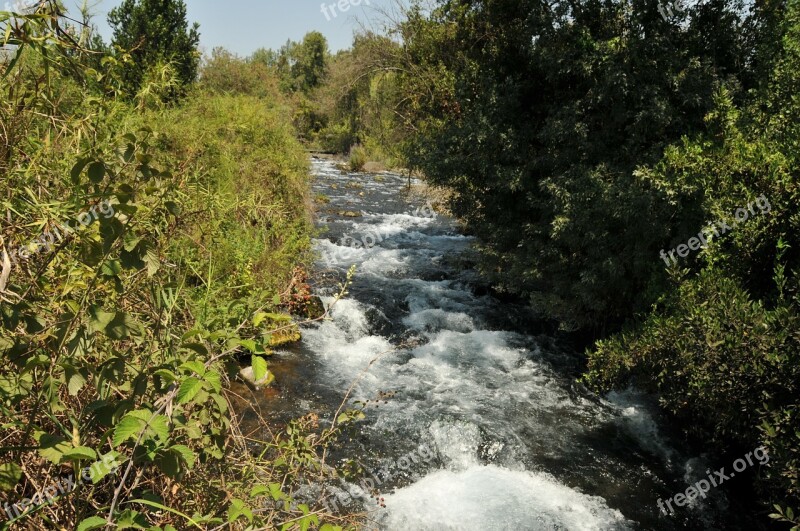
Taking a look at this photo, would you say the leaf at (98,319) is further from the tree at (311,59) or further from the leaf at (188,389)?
the tree at (311,59)

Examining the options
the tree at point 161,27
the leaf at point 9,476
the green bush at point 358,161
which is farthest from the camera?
the green bush at point 358,161

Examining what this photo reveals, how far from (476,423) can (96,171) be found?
6283mm

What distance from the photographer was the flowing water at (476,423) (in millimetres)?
5492

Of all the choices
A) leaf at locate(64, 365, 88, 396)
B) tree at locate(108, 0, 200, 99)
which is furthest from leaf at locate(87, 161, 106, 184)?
tree at locate(108, 0, 200, 99)

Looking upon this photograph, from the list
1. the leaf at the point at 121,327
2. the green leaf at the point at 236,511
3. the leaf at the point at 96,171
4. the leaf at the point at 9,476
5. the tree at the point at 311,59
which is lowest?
the green leaf at the point at 236,511

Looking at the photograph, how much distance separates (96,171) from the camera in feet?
5.62

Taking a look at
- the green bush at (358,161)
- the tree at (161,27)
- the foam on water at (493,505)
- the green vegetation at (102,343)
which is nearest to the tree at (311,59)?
the green bush at (358,161)

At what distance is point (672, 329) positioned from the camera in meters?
5.79

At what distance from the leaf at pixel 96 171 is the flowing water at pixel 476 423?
1.97 meters

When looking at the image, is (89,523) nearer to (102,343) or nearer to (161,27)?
(102,343)

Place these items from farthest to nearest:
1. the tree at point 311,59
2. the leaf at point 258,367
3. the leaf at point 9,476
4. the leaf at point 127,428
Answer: the tree at point 311,59
the leaf at point 9,476
the leaf at point 258,367
the leaf at point 127,428

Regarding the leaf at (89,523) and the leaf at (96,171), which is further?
the leaf at (96,171)

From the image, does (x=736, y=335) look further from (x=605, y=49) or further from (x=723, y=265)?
(x=605, y=49)

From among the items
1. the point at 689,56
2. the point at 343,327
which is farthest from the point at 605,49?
the point at 343,327
